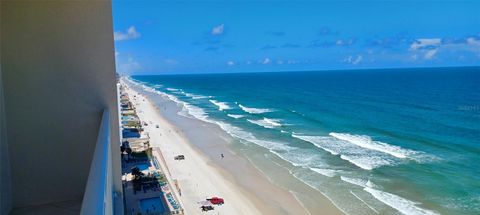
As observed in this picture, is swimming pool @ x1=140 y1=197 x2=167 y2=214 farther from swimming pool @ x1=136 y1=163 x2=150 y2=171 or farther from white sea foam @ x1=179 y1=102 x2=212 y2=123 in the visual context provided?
white sea foam @ x1=179 y1=102 x2=212 y2=123

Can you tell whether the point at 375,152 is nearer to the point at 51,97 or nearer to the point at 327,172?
the point at 327,172

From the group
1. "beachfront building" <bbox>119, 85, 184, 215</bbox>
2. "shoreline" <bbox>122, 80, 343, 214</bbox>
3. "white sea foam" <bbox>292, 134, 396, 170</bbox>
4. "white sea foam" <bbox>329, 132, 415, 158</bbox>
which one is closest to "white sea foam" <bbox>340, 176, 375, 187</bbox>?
"white sea foam" <bbox>292, 134, 396, 170</bbox>

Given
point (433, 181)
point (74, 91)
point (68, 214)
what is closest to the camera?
point (68, 214)

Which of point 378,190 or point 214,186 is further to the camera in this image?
point 214,186

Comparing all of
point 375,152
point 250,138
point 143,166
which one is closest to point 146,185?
point 143,166

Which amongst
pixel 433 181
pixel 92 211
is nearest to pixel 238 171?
pixel 433 181

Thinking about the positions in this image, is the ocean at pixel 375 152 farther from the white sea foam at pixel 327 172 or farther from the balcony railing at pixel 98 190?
the balcony railing at pixel 98 190

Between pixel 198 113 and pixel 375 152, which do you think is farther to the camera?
pixel 198 113

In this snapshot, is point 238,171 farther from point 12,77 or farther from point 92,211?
point 92,211
